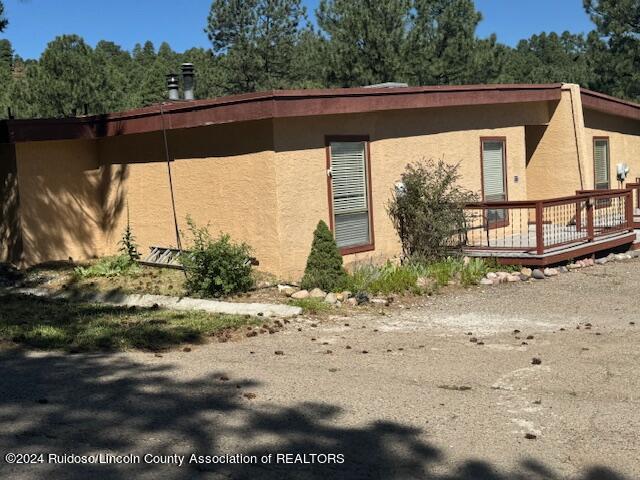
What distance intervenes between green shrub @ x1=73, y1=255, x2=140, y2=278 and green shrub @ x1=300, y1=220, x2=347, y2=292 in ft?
11.4

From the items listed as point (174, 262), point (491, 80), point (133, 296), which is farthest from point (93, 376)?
point (491, 80)

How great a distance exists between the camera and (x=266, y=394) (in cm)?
586

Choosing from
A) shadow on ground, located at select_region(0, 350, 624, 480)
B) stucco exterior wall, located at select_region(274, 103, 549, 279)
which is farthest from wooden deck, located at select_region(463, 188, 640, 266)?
shadow on ground, located at select_region(0, 350, 624, 480)

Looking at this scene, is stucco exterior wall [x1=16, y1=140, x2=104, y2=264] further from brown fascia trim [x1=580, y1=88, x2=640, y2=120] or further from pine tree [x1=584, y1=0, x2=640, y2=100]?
pine tree [x1=584, y1=0, x2=640, y2=100]

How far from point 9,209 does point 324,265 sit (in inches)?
247

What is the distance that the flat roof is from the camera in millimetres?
11008

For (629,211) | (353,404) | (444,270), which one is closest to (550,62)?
(629,211)

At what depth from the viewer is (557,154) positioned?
669 inches

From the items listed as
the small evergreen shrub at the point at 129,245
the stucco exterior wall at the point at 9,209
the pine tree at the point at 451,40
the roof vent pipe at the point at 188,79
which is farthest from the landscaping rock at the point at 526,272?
the pine tree at the point at 451,40

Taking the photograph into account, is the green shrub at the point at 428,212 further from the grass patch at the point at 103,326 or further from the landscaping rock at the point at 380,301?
the grass patch at the point at 103,326

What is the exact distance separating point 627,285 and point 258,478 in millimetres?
9251

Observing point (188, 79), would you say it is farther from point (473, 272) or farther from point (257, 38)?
point (257, 38)

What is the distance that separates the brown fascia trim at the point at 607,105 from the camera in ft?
56.3

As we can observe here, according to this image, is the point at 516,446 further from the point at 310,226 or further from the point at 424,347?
the point at 310,226
